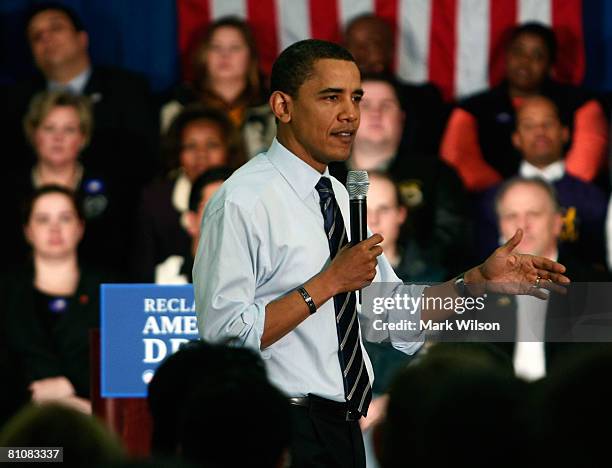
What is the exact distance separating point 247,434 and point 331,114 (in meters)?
1.35

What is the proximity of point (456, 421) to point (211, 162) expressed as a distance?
4372 mm

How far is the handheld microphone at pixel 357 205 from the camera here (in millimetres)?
3232

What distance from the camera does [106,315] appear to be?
4.14 m

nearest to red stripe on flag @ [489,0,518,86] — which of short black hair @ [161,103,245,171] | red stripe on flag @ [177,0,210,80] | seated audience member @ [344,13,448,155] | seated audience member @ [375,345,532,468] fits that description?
seated audience member @ [344,13,448,155]

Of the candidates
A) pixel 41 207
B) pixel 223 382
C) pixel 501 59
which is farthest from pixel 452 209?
pixel 223 382

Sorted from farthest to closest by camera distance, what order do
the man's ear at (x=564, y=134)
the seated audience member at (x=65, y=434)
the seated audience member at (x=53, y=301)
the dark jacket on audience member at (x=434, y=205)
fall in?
the man's ear at (x=564, y=134) → the dark jacket on audience member at (x=434, y=205) → the seated audience member at (x=53, y=301) → the seated audience member at (x=65, y=434)

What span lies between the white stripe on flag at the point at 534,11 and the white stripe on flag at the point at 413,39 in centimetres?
48

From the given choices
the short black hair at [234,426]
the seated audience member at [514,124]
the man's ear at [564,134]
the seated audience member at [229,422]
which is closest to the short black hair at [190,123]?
the seated audience member at [514,124]

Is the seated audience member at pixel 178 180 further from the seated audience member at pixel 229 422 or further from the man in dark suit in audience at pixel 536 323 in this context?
the seated audience member at pixel 229 422

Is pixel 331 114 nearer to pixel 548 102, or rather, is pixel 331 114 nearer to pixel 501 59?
pixel 548 102

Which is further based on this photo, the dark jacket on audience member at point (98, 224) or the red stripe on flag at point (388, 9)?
the red stripe on flag at point (388, 9)

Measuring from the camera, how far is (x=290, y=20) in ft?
24.1

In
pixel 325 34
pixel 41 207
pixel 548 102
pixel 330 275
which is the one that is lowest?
pixel 330 275

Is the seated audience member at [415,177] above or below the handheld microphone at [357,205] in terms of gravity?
above
